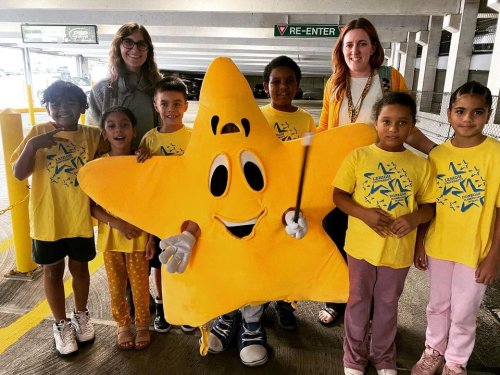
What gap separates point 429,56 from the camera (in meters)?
11.6

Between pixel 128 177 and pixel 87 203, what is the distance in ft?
1.57

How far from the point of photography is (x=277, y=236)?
1.74 meters

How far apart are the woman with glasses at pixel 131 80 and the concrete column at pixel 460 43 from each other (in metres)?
8.54

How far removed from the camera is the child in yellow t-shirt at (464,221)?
5.98 ft

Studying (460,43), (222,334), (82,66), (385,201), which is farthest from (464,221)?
(82,66)

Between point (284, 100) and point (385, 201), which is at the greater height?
point (284, 100)

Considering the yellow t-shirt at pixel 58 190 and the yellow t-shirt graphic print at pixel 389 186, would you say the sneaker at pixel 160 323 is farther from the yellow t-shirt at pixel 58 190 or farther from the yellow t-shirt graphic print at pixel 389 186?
the yellow t-shirt graphic print at pixel 389 186

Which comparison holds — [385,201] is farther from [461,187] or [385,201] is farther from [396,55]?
[396,55]

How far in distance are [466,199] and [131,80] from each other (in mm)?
1912

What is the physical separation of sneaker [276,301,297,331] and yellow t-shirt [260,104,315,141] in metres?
1.12

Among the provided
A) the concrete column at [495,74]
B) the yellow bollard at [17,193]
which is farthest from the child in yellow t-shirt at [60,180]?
the concrete column at [495,74]

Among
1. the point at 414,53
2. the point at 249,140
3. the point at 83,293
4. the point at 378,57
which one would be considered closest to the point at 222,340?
the point at 83,293

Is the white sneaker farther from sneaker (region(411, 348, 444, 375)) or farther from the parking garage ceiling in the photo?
the parking garage ceiling

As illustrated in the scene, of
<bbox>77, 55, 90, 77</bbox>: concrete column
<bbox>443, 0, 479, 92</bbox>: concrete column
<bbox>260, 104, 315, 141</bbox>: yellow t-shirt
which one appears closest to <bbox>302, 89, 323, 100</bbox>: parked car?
<bbox>77, 55, 90, 77</bbox>: concrete column
